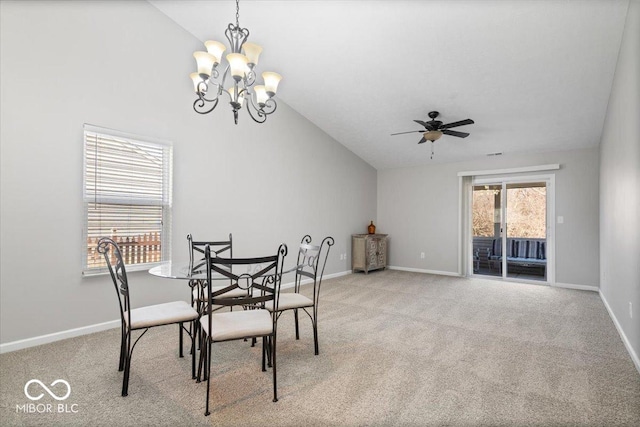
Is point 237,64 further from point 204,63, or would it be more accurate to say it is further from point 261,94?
point 261,94

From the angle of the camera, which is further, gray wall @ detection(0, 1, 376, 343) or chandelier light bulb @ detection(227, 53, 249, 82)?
gray wall @ detection(0, 1, 376, 343)

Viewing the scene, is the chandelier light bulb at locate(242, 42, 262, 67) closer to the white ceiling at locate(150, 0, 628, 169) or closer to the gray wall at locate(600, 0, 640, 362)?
the white ceiling at locate(150, 0, 628, 169)

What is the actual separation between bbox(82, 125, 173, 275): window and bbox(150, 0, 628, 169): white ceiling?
171 cm

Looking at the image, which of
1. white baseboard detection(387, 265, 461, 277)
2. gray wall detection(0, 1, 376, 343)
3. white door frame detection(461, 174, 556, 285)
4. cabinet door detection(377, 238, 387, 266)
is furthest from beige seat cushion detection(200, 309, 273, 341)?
white door frame detection(461, 174, 556, 285)

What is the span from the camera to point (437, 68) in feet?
13.2

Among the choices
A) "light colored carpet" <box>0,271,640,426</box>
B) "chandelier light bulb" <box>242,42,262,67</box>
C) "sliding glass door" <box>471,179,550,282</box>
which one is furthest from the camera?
"sliding glass door" <box>471,179,550,282</box>

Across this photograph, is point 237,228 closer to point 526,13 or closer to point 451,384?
point 451,384

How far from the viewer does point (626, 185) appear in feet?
9.66

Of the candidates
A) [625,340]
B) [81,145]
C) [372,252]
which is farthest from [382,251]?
[81,145]

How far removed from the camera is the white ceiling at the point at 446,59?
3.19m

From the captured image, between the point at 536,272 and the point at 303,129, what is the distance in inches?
197

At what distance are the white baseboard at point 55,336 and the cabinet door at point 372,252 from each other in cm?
460

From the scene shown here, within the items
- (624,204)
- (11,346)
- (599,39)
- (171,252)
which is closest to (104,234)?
(171,252)

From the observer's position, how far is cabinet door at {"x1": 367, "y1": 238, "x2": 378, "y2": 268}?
6.84 meters
